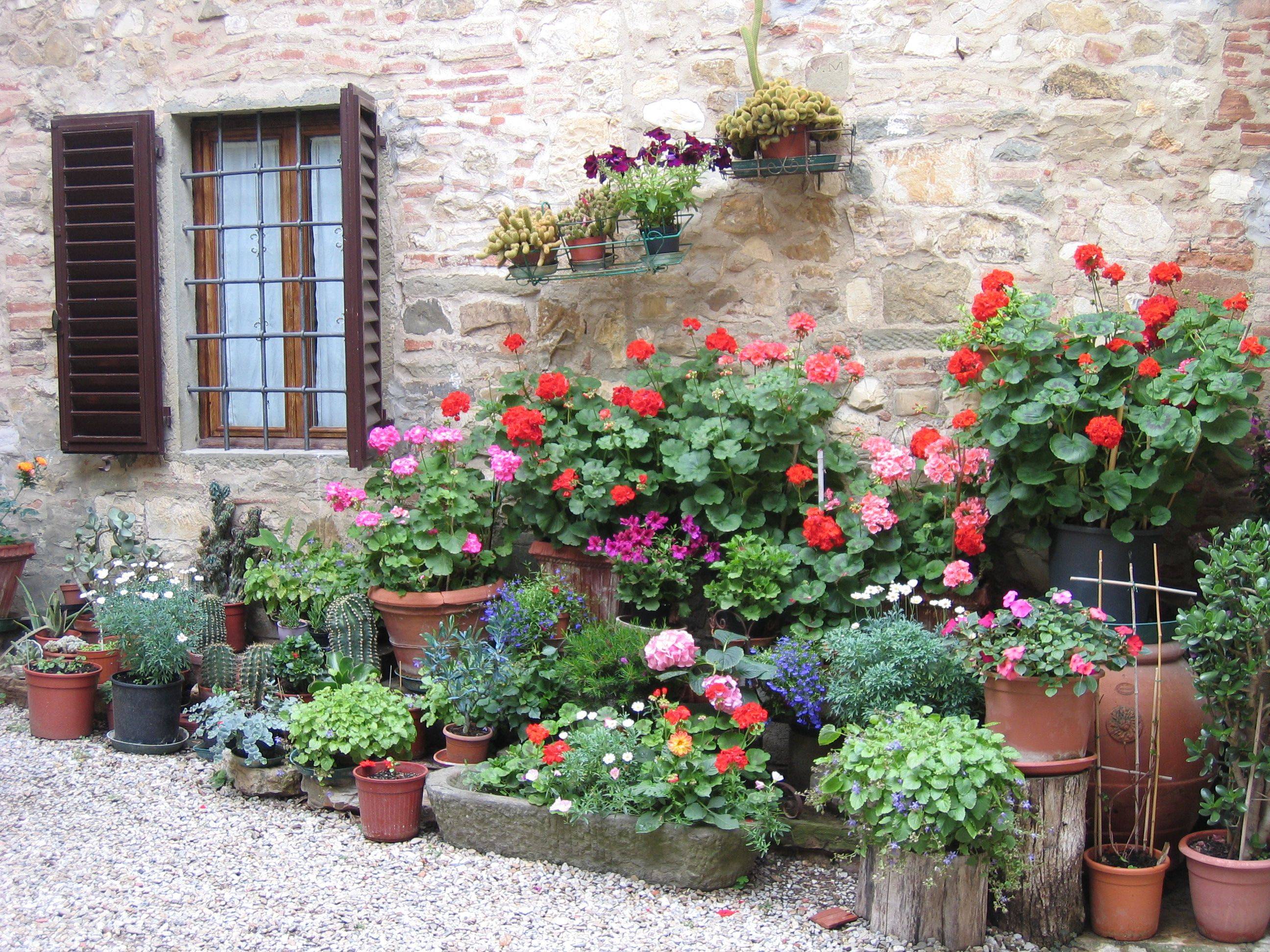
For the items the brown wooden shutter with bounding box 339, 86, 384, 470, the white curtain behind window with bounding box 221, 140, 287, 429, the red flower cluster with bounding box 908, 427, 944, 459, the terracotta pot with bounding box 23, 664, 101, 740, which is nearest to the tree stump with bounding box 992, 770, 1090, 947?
the red flower cluster with bounding box 908, 427, 944, 459

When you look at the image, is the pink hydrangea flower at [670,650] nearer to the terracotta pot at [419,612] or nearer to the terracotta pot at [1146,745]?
the terracotta pot at [419,612]

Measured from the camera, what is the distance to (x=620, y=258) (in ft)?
14.5

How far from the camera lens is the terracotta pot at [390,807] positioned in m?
3.39

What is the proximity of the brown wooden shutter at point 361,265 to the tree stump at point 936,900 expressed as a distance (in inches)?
109

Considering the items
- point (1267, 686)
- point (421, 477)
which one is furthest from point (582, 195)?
point (1267, 686)

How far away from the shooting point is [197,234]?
5043 mm

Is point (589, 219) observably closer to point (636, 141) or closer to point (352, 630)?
point (636, 141)

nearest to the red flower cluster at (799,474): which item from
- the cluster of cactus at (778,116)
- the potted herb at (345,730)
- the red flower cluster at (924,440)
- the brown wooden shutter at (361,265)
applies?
the red flower cluster at (924,440)

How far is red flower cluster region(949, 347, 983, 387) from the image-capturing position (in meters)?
3.55

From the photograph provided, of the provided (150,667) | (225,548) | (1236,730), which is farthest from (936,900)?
(225,548)

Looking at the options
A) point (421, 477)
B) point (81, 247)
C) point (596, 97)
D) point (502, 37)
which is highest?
point (502, 37)

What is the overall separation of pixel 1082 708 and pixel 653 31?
9.93 feet

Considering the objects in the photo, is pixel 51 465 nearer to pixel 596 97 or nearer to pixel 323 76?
pixel 323 76

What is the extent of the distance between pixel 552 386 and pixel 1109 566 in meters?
2.02
